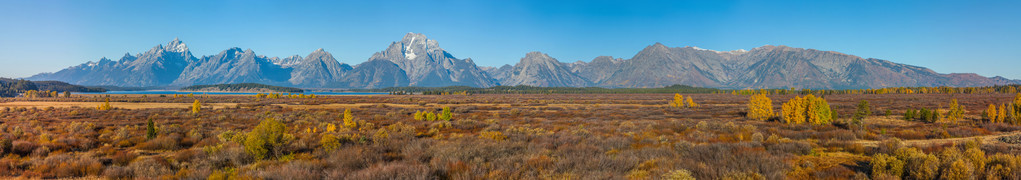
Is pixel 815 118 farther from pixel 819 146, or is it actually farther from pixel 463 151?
pixel 463 151

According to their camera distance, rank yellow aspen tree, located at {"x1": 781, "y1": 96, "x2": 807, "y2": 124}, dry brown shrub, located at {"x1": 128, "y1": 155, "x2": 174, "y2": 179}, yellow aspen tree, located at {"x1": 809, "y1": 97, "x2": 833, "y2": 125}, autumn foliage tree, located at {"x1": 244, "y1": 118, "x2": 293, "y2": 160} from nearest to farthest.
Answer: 1. dry brown shrub, located at {"x1": 128, "y1": 155, "x2": 174, "y2": 179}
2. autumn foliage tree, located at {"x1": 244, "y1": 118, "x2": 293, "y2": 160}
3. yellow aspen tree, located at {"x1": 809, "y1": 97, "x2": 833, "y2": 125}
4. yellow aspen tree, located at {"x1": 781, "y1": 96, "x2": 807, "y2": 124}

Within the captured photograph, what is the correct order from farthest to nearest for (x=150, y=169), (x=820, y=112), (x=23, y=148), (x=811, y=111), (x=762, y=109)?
(x=762, y=109), (x=811, y=111), (x=820, y=112), (x=23, y=148), (x=150, y=169)

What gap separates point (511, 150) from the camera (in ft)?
37.0

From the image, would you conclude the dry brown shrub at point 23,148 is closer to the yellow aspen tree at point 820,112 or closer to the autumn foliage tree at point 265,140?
the autumn foliage tree at point 265,140

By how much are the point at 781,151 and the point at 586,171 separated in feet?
24.7

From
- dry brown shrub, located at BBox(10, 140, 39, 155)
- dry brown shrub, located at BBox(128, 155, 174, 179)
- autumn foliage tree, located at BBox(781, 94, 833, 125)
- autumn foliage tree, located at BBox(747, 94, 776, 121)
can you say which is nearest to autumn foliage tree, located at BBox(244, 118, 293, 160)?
dry brown shrub, located at BBox(128, 155, 174, 179)

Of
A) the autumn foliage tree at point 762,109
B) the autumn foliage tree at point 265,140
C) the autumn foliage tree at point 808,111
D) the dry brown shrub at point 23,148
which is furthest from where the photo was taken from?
the autumn foliage tree at point 762,109

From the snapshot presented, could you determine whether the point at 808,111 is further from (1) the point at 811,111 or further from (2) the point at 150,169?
(2) the point at 150,169

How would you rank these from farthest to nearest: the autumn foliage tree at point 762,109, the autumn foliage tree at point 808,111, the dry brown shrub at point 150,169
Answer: the autumn foliage tree at point 762,109
the autumn foliage tree at point 808,111
the dry brown shrub at point 150,169

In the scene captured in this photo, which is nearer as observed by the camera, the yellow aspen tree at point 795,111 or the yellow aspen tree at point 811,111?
the yellow aspen tree at point 811,111

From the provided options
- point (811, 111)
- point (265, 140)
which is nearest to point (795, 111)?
point (811, 111)

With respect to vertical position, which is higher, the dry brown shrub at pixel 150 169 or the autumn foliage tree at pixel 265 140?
the autumn foliage tree at pixel 265 140

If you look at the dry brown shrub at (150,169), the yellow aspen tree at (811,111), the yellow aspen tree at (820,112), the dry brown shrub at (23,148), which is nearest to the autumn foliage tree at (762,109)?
the yellow aspen tree at (811,111)

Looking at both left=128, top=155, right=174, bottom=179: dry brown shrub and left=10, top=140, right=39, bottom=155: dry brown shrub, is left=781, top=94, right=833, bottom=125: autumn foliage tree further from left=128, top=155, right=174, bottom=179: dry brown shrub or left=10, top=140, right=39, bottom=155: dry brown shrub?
left=10, top=140, right=39, bottom=155: dry brown shrub
